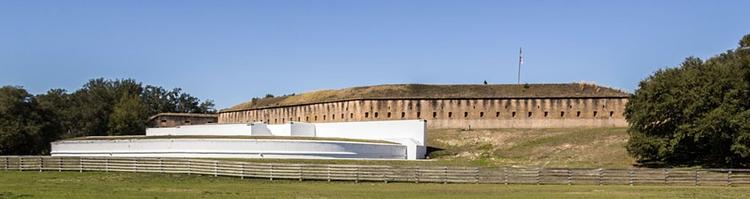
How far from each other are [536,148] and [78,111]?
58.3 m

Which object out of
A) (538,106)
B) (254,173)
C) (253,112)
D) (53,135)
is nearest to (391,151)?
(254,173)

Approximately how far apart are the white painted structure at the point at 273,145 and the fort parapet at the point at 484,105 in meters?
16.6

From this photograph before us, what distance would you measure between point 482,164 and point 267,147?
14276 millimetres

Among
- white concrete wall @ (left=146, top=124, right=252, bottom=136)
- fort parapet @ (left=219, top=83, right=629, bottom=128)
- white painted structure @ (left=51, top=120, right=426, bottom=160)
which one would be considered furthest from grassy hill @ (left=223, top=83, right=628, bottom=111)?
white concrete wall @ (left=146, top=124, right=252, bottom=136)

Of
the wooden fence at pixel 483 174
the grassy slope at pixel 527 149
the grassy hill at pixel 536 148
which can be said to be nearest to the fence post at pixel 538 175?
the wooden fence at pixel 483 174

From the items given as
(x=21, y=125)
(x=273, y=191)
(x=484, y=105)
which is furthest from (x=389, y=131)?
(x=273, y=191)

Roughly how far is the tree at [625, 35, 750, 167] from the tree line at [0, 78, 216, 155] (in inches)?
1843

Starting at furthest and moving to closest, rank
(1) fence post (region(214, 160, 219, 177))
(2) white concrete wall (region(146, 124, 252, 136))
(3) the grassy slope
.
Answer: (2) white concrete wall (region(146, 124, 252, 136))
(3) the grassy slope
(1) fence post (region(214, 160, 219, 177))

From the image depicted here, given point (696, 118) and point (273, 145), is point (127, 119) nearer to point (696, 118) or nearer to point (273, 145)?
point (273, 145)

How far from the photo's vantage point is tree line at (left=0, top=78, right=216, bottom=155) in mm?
68938

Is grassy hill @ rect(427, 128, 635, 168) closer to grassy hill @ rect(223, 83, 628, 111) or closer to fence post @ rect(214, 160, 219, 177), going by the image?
grassy hill @ rect(223, 83, 628, 111)

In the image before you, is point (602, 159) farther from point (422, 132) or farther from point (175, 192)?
point (175, 192)

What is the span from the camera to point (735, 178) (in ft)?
133

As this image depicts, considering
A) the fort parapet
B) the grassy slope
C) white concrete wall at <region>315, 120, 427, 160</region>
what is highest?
the fort parapet
